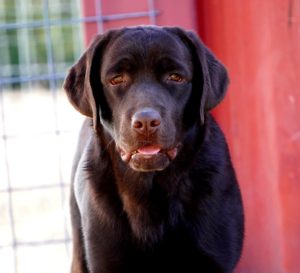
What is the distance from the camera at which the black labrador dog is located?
4098 mm

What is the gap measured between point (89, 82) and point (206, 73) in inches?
20.0

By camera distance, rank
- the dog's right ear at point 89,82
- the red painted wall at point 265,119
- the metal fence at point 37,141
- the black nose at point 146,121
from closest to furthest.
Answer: the black nose at point 146,121
the dog's right ear at point 89,82
the red painted wall at point 265,119
the metal fence at point 37,141

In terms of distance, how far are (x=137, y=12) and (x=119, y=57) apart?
1804 millimetres

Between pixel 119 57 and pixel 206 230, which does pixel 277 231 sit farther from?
pixel 119 57

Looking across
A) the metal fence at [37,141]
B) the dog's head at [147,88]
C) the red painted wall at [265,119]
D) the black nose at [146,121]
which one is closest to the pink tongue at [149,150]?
the dog's head at [147,88]

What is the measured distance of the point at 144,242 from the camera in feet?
14.0

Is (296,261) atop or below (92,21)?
below

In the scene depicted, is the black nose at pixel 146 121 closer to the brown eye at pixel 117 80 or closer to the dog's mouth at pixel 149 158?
the dog's mouth at pixel 149 158

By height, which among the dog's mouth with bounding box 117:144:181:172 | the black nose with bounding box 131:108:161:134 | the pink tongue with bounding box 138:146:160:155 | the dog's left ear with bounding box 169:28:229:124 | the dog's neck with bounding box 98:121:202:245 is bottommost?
the dog's neck with bounding box 98:121:202:245

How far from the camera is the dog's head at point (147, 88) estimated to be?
3949mm

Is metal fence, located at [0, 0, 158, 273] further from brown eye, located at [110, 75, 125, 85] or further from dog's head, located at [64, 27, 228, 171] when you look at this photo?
brown eye, located at [110, 75, 125, 85]

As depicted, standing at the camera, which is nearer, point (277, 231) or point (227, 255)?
point (227, 255)

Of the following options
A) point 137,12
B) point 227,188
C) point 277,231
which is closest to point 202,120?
point 227,188

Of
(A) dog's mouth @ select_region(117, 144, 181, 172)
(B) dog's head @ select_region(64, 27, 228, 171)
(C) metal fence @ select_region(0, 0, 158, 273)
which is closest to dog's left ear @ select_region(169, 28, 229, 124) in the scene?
(B) dog's head @ select_region(64, 27, 228, 171)
